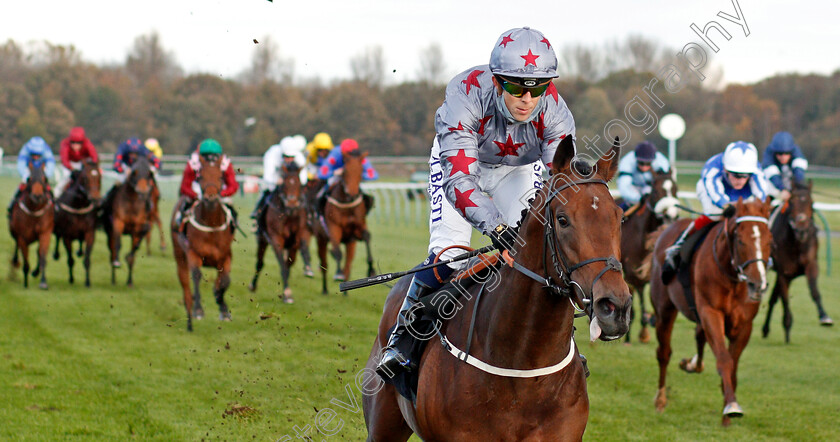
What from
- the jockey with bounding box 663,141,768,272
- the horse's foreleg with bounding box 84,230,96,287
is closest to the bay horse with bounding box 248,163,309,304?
the horse's foreleg with bounding box 84,230,96,287

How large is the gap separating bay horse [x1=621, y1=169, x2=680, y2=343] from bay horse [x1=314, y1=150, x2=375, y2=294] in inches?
147

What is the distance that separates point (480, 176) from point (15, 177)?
34708 mm

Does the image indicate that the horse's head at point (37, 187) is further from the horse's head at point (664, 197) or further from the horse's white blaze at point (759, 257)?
the horse's white blaze at point (759, 257)

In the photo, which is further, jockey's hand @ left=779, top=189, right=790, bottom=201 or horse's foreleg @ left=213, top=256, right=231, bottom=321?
jockey's hand @ left=779, top=189, right=790, bottom=201

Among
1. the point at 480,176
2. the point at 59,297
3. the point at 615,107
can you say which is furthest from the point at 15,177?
the point at 480,176

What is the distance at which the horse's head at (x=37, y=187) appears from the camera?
11688mm

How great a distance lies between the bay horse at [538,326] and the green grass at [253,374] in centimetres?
227

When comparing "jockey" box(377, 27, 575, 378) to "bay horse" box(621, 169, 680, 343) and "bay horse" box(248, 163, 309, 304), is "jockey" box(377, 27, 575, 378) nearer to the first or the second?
"bay horse" box(621, 169, 680, 343)

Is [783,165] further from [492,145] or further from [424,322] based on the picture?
[424,322]

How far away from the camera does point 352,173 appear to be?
1191 centimetres

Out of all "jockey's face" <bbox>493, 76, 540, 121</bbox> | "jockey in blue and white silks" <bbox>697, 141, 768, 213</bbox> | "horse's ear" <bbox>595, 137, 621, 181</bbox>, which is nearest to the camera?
"horse's ear" <bbox>595, 137, 621, 181</bbox>

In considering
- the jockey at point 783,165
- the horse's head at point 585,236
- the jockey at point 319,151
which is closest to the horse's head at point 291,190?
the jockey at point 319,151

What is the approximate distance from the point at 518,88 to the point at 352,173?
8.96 m

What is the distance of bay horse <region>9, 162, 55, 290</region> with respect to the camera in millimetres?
11734
